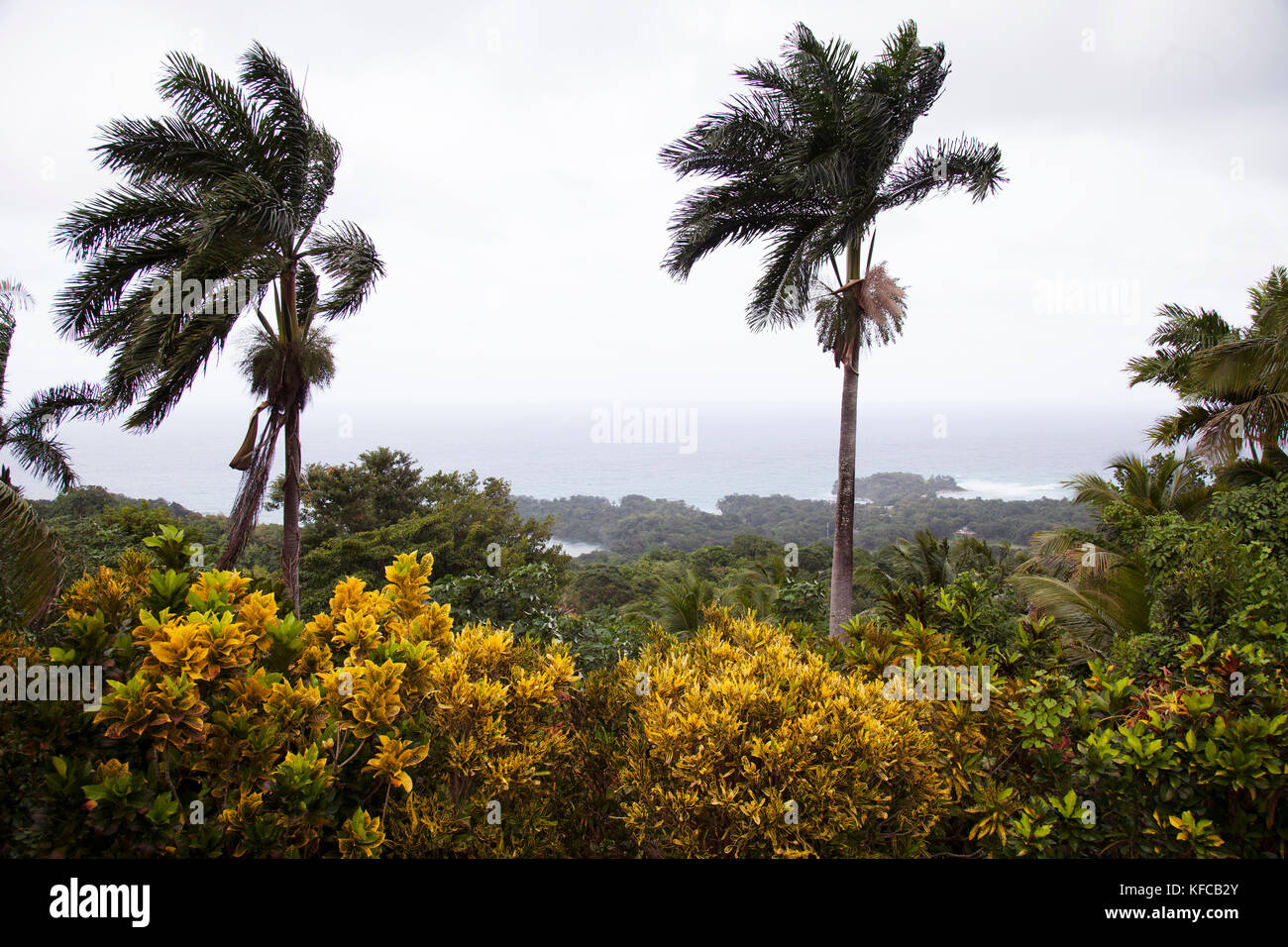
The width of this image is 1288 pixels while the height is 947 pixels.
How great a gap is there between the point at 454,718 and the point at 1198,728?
2778 millimetres

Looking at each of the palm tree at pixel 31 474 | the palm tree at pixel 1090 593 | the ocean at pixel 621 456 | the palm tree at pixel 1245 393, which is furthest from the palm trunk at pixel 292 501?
the ocean at pixel 621 456

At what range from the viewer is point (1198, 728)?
7.95 feet

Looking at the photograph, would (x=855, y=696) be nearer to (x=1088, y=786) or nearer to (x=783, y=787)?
(x=783, y=787)

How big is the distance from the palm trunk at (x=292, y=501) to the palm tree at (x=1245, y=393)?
1169cm

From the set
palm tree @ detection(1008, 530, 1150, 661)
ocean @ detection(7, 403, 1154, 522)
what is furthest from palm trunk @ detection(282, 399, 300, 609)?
ocean @ detection(7, 403, 1154, 522)

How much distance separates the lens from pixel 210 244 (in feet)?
24.3

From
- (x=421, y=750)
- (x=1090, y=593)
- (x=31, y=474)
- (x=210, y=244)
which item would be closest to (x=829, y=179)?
(x=1090, y=593)

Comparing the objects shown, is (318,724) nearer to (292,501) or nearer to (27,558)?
(27,558)

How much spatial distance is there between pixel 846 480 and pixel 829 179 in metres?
4.40

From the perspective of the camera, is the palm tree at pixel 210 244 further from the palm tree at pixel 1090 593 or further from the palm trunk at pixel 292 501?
the palm tree at pixel 1090 593

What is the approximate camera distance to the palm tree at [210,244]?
7.60 meters

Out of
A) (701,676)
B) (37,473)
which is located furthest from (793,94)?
(37,473)

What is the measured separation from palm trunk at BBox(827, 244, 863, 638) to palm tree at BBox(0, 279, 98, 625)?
906 cm

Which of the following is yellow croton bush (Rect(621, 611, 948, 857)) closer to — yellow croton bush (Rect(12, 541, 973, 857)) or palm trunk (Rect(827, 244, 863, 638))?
yellow croton bush (Rect(12, 541, 973, 857))
